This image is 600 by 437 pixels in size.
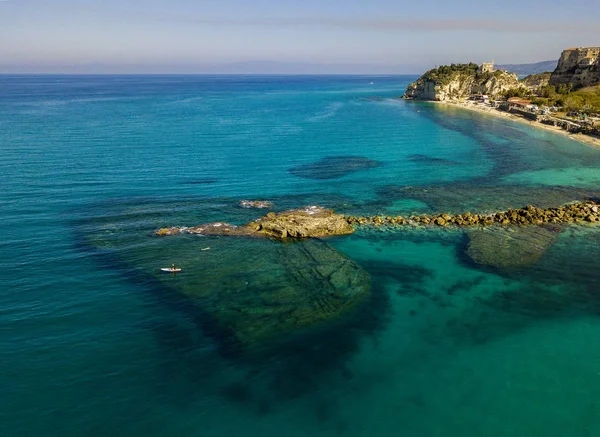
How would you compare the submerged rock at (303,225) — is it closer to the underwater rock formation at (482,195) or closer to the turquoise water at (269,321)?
the turquoise water at (269,321)

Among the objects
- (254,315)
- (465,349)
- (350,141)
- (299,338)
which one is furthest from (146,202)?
(350,141)

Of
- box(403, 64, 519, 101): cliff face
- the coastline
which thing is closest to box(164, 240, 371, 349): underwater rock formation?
the coastline

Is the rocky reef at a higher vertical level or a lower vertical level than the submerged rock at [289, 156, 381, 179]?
higher

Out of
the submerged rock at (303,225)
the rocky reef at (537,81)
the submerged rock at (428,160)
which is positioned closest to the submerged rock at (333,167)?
the submerged rock at (428,160)

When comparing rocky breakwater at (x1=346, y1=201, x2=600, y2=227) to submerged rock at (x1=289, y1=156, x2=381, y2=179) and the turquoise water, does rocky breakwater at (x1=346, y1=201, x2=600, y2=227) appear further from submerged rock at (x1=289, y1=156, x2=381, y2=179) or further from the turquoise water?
submerged rock at (x1=289, y1=156, x2=381, y2=179)

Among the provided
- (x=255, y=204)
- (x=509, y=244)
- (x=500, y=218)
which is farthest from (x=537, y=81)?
(x=255, y=204)

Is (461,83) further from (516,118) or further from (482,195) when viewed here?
(482,195)
